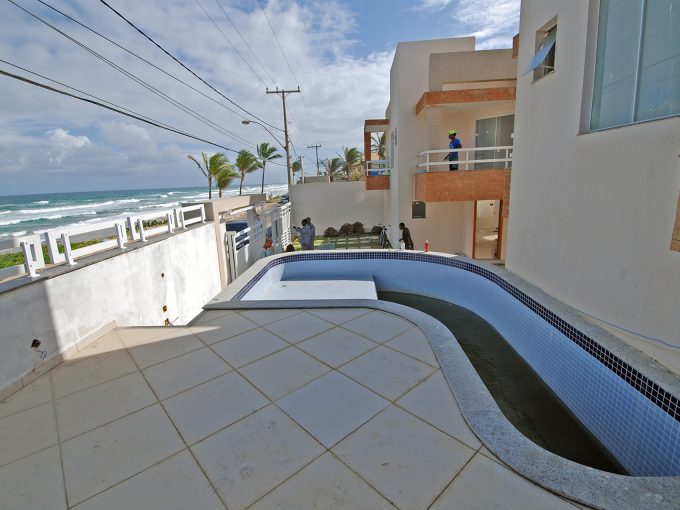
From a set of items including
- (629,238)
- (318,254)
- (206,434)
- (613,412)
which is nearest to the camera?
(206,434)

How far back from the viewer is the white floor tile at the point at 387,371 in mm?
2787

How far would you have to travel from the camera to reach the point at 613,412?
3.27 m

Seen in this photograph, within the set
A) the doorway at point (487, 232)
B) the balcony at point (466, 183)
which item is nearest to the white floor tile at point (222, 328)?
the balcony at point (466, 183)

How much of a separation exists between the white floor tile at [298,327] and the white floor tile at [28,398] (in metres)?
2.10

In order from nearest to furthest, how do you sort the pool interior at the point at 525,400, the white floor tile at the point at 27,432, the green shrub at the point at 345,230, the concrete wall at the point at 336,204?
Answer: the white floor tile at the point at 27,432 → the pool interior at the point at 525,400 → the green shrub at the point at 345,230 → the concrete wall at the point at 336,204

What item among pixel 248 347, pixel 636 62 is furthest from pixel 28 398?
pixel 636 62

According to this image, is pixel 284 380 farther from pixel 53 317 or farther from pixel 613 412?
pixel 613 412

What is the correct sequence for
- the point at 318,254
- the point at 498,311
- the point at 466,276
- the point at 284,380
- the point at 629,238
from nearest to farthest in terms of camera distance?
the point at 284,380
the point at 629,238
the point at 498,311
the point at 466,276
the point at 318,254

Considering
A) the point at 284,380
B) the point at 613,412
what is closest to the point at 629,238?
the point at 613,412

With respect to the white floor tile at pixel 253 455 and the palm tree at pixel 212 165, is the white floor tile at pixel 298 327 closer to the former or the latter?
the white floor tile at pixel 253 455

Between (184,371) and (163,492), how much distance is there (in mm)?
1347

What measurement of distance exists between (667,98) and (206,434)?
533 centimetres

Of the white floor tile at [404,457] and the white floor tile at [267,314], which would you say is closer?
the white floor tile at [404,457]

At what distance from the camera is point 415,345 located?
348 cm
